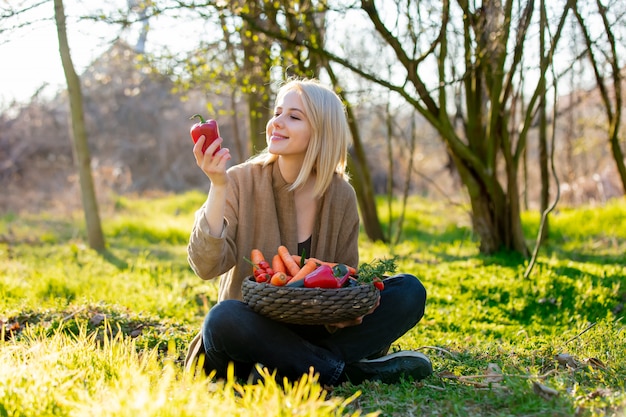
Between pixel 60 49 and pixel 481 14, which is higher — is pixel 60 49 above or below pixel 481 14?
above

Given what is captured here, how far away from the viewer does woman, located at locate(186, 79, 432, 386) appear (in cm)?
285

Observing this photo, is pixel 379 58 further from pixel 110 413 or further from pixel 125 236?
pixel 110 413

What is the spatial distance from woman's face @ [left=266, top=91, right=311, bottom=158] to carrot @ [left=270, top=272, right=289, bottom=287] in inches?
29.0

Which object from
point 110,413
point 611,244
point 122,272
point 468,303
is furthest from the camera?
point 611,244

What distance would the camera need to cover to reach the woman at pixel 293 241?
2.85m

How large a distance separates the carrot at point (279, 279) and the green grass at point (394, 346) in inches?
15.9

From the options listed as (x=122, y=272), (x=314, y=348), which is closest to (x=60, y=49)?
(x=122, y=272)

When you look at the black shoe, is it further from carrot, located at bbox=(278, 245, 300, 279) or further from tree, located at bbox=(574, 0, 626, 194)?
tree, located at bbox=(574, 0, 626, 194)

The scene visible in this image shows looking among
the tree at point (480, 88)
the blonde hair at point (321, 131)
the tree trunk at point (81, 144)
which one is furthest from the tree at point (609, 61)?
the tree trunk at point (81, 144)

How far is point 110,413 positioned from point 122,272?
4.43 meters

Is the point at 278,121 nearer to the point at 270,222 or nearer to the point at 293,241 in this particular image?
the point at 270,222

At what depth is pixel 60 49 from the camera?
735 cm

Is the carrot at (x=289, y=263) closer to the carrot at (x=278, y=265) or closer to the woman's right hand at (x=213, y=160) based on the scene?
the carrot at (x=278, y=265)

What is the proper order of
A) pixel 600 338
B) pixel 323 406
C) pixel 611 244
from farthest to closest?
pixel 611 244 → pixel 600 338 → pixel 323 406
